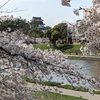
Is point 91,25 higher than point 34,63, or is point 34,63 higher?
point 91,25

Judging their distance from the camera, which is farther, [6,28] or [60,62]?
[6,28]

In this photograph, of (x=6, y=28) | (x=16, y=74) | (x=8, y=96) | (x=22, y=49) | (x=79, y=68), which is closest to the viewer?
(x=22, y=49)

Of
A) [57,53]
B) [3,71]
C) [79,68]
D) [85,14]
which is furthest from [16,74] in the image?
[85,14]

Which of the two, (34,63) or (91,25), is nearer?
(34,63)

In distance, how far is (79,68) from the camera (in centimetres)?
258

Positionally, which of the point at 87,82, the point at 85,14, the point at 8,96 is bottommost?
the point at 8,96

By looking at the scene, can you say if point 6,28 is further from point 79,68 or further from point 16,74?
point 79,68

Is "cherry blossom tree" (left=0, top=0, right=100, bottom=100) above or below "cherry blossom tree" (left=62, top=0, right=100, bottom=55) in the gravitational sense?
below

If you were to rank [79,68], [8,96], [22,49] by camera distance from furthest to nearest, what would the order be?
[8,96] → [79,68] → [22,49]

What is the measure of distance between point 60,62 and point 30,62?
11.1 inches

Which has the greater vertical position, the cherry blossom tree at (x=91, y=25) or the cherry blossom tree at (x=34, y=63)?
the cherry blossom tree at (x=91, y=25)

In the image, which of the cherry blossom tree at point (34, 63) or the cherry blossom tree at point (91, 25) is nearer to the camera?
the cherry blossom tree at point (34, 63)

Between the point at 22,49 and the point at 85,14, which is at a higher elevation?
the point at 85,14

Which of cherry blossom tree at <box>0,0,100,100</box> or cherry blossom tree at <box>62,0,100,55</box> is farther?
cherry blossom tree at <box>62,0,100,55</box>
